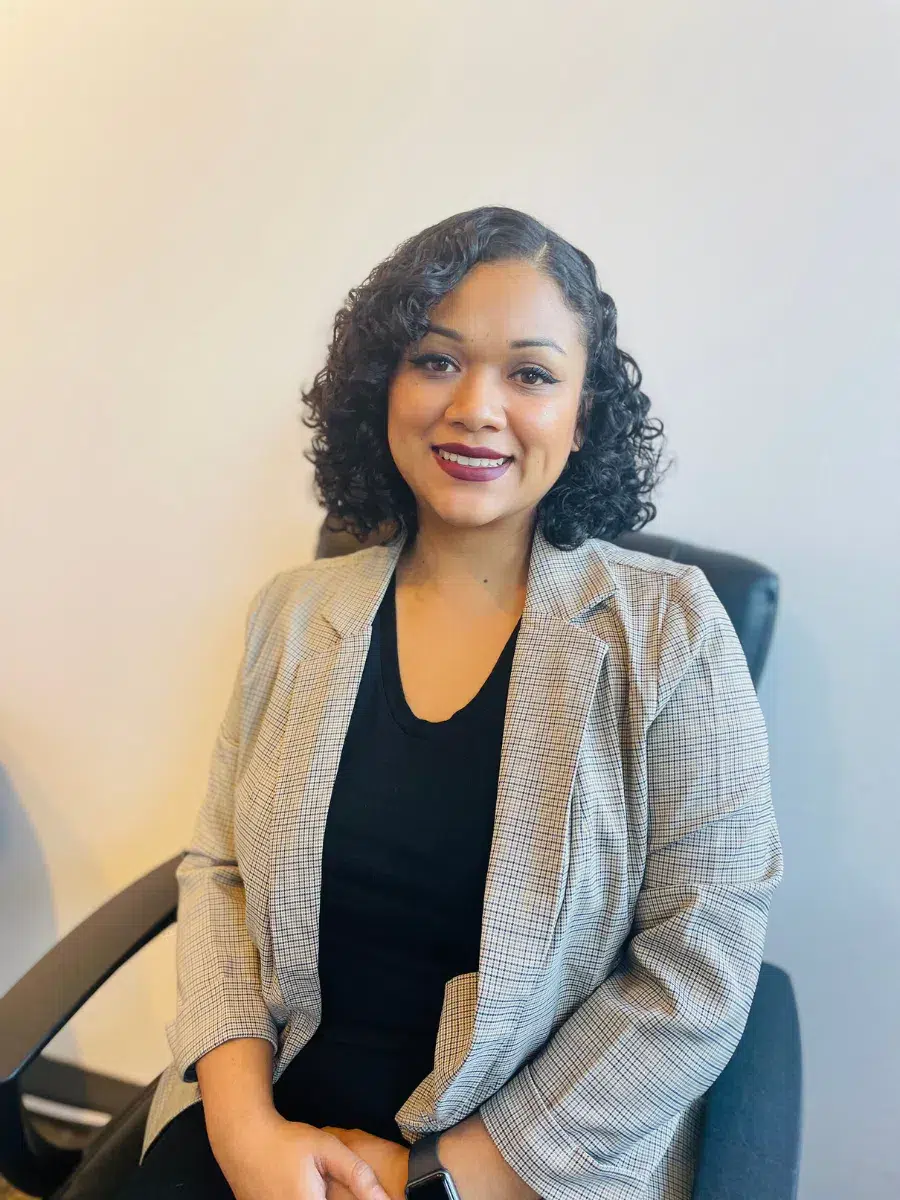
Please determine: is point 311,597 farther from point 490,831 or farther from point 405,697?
point 490,831

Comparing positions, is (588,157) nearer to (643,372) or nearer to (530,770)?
(643,372)

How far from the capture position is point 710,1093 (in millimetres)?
869

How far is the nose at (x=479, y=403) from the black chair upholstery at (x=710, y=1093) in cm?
35

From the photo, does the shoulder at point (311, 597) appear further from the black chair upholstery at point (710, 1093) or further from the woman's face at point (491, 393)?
the woman's face at point (491, 393)

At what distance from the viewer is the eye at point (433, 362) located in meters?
0.89

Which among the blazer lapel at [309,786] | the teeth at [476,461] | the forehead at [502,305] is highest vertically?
the forehead at [502,305]

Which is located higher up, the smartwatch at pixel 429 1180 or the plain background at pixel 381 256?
the plain background at pixel 381 256

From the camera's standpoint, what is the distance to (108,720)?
1.52 metres

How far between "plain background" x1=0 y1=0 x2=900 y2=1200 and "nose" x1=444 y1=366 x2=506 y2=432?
405 mm

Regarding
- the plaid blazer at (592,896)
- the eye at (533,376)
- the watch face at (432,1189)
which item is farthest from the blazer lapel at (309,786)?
the eye at (533,376)

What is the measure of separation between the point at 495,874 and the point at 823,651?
0.62 metres

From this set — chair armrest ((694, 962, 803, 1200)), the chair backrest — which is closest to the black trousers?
chair armrest ((694, 962, 803, 1200))

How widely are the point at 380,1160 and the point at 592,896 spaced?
0.35 m

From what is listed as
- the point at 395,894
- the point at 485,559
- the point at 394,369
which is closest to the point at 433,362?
the point at 394,369
